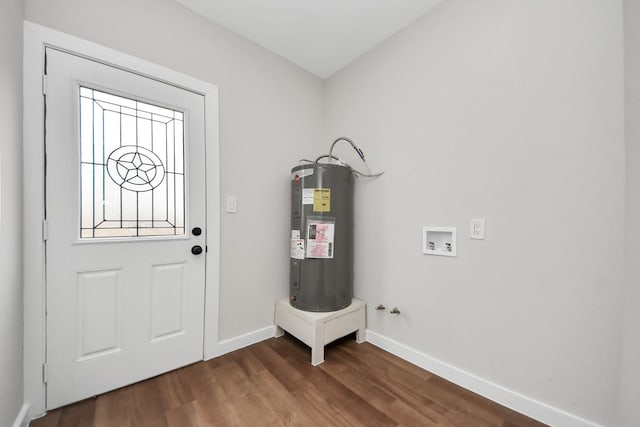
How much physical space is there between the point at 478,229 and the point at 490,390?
921 millimetres

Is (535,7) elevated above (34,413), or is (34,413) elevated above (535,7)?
(535,7)

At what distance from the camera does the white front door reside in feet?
4.36

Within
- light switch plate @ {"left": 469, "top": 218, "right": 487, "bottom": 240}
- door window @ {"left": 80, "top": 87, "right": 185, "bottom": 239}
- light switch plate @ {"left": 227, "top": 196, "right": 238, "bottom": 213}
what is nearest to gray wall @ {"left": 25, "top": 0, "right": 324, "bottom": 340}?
light switch plate @ {"left": 227, "top": 196, "right": 238, "bottom": 213}

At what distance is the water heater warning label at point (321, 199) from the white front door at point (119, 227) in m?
0.82

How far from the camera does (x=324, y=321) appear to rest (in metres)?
1.80

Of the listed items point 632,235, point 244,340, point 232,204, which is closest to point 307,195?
point 232,204

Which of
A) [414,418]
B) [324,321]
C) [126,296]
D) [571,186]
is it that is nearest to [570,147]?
[571,186]

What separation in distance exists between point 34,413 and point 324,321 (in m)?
1.59

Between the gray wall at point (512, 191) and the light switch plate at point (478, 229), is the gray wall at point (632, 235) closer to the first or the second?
the gray wall at point (512, 191)

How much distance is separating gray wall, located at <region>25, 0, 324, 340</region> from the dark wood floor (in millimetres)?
417

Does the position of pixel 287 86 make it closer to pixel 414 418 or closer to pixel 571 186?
pixel 571 186

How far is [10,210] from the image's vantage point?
1.09 meters

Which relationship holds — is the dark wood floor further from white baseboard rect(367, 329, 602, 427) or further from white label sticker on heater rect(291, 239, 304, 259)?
white label sticker on heater rect(291, 239, 304, 259)

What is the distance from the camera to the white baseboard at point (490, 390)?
1.21 metres
